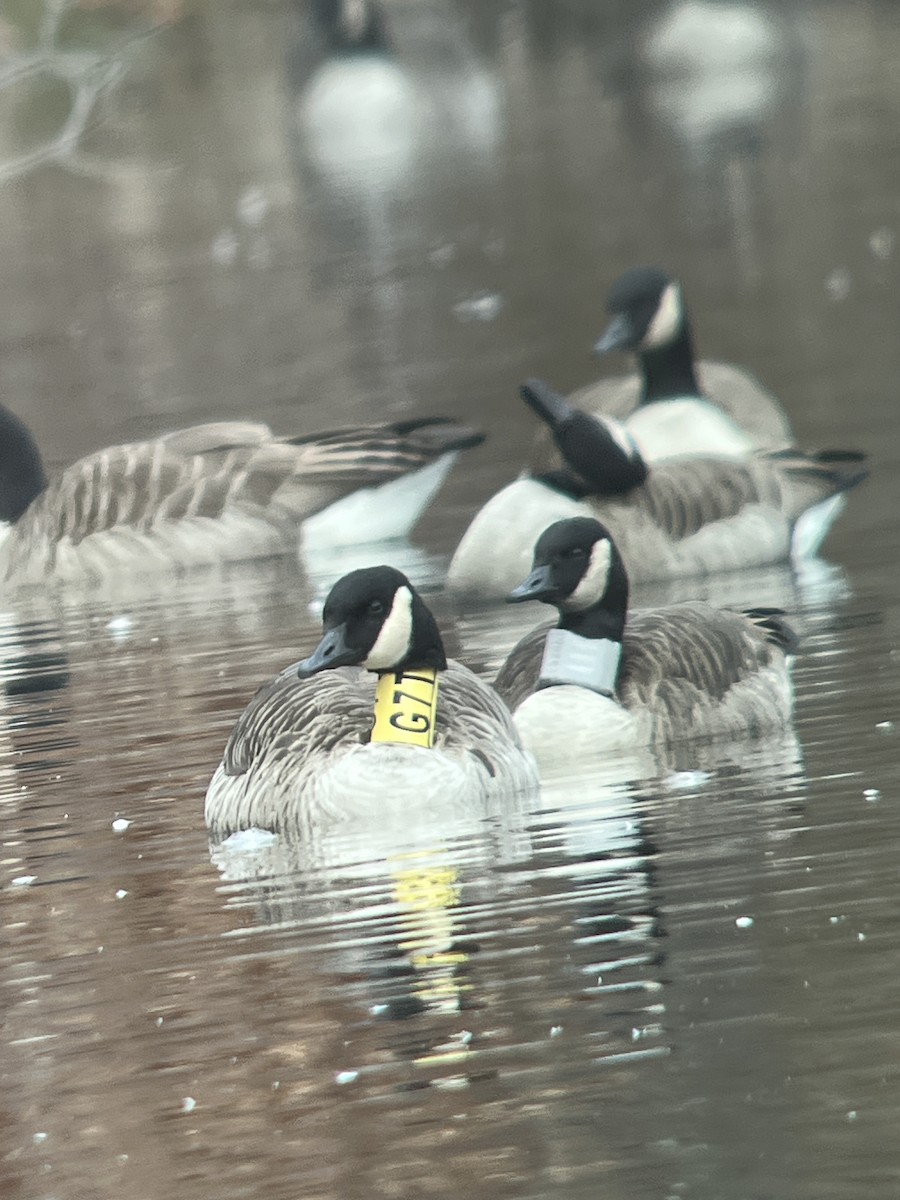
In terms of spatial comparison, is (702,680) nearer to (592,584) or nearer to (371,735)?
(592,584)

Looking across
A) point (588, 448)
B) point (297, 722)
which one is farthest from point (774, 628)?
point (588, 448)

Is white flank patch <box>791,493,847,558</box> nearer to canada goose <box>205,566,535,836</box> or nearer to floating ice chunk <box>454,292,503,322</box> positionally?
canada goose <box>205,566,535,836</box>

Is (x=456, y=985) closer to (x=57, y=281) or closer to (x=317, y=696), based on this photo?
(x=317, y=696)

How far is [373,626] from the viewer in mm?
9195

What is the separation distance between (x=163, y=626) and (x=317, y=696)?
16.4 feet

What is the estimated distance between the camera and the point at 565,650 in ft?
34.1

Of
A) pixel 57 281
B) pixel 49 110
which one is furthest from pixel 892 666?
pixel 49 110

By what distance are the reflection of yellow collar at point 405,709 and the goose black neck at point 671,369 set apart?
7583mm

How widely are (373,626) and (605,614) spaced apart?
1.46 meters

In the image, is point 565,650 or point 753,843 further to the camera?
point 565,650

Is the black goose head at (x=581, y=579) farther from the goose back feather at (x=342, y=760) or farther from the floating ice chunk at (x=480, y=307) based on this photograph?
the floating ice chunk at (x=480, y=307)

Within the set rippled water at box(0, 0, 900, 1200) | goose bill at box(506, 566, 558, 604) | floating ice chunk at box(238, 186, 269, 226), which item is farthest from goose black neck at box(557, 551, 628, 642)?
floating ice chunk at box(238, 186, 269, 226)

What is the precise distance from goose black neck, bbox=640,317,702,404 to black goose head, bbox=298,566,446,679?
24.9 feet

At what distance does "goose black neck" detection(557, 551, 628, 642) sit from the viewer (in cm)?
1036
